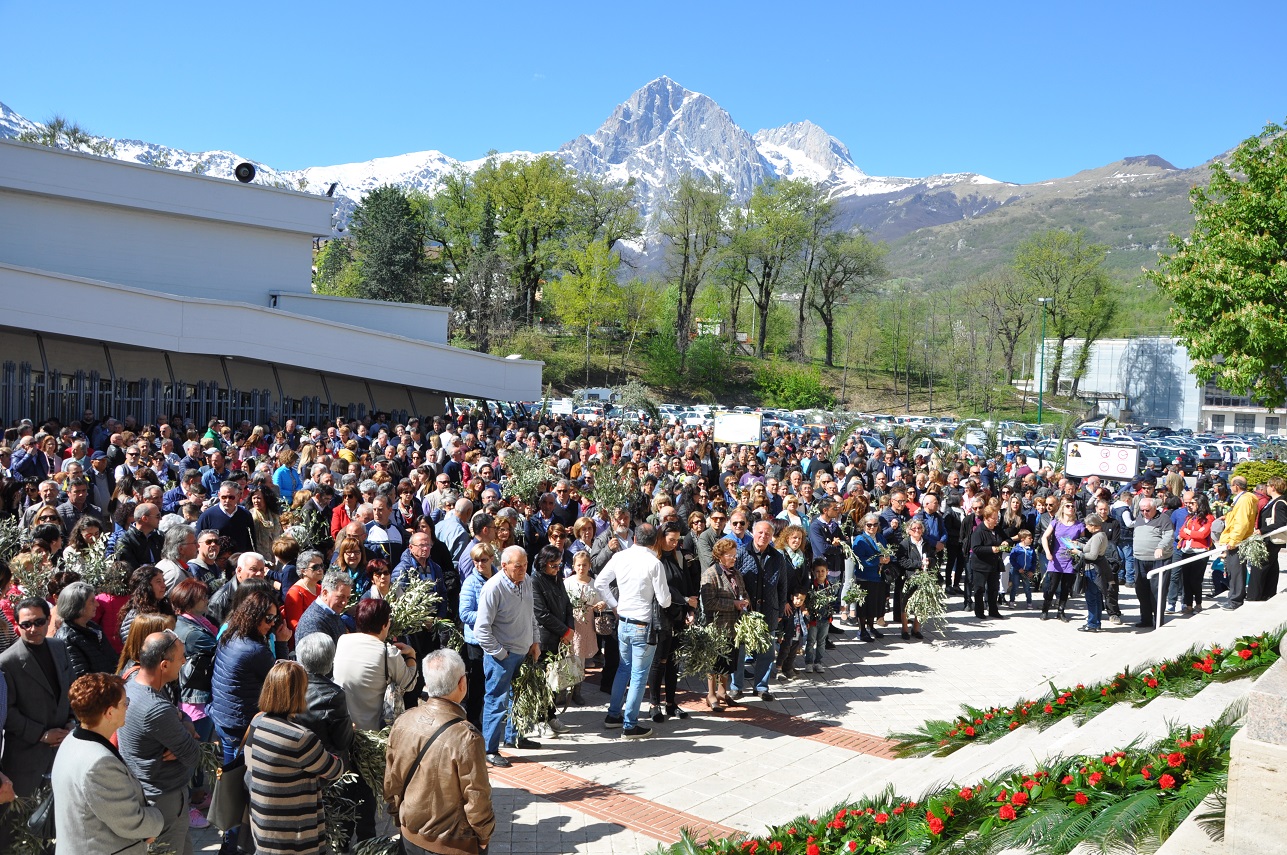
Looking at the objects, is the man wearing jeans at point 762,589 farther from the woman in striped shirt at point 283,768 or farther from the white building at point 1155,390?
the white building at point 1155,390

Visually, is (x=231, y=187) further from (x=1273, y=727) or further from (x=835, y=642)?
(x=1273, y=727)

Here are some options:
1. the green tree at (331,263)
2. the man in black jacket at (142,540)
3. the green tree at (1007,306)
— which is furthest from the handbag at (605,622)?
the green tree at (1007,306)

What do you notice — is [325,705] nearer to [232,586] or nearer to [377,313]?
[232,586]

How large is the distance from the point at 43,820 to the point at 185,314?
23.7 meters

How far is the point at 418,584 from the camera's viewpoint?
7.53 metres

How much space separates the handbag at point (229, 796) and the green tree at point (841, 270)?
235 ft

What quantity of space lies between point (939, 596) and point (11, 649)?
10157 millimetres

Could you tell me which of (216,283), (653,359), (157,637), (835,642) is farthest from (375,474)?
(653,359)

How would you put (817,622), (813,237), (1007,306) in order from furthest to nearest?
(1007,306), (813,237), (817,622)

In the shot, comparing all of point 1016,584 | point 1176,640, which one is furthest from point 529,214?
point 1176,640

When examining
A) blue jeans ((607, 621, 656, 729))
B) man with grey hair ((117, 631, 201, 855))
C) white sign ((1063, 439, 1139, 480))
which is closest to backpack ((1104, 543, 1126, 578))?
white sign ((1063, 439, 1139, 480))

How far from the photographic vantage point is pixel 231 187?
2975 centimetres

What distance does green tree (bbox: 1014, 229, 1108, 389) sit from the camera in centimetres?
7225

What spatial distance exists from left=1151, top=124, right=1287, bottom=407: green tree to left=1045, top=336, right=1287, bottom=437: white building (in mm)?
50527
